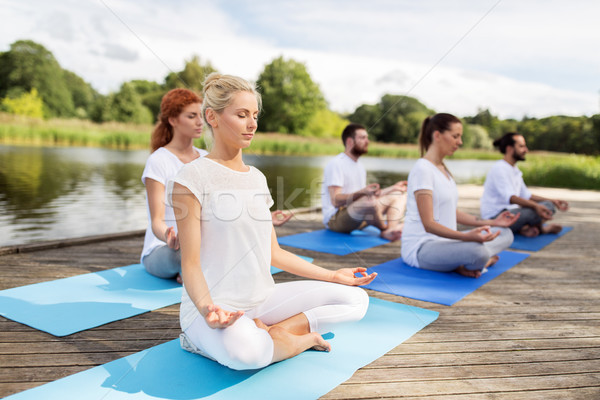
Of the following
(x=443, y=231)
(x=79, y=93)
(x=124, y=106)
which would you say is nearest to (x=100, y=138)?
(x=124, y=106)

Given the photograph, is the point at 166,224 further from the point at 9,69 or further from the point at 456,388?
the point at 9,69

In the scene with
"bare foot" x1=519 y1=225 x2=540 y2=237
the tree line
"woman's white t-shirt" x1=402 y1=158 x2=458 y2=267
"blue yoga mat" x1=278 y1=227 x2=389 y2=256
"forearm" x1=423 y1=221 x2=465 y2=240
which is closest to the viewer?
"forearm" x1=423 y1=221 x2=465 y2=240

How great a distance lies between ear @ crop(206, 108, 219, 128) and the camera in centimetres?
171

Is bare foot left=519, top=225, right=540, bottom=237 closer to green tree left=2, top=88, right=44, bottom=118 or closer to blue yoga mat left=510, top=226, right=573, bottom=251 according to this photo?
blue yoga mat left=510, top=226, right=573, bottom=251

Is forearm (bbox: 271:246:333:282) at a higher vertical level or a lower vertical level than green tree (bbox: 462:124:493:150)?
lower

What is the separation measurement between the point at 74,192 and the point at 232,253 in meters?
10.6

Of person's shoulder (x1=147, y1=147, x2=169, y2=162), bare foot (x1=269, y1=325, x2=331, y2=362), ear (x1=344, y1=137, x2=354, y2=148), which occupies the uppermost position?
ear (x1=344, y1=137, x2=354, y2=148)

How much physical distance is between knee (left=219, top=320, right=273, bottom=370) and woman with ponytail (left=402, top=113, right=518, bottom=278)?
6.14 ft

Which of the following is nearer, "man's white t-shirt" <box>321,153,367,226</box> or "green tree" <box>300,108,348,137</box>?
"man's white t-shirt" <box>321,153,367,226</box>

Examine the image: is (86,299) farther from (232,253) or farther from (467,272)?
(467,272)

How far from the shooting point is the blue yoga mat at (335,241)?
13.3 feet

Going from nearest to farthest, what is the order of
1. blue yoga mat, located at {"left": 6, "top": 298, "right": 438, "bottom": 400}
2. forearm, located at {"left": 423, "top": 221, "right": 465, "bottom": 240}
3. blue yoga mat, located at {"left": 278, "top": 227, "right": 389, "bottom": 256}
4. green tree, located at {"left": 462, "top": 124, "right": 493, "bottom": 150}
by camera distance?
blue yoga mat, located at {"left": 6, "top": 298, "right": 438, "bottom": 400}
forearm, located at {"left": 423, "top": 221, "right": 465, "bottom": 240}
blue yoga mat, located at {"left": 278, "top": 227, "right": 389, "bottom": 256}
green tree, located at {"left": 462, "top": 124, "right": 493, "bottom": 150}

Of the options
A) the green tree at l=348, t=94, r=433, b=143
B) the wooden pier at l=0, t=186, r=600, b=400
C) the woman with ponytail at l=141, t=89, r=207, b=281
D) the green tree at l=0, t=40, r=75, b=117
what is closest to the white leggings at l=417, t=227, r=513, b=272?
the wooden pier at l=0, t=186, r=600, b=400

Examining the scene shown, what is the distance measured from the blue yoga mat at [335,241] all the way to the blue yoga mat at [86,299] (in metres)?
1.48
